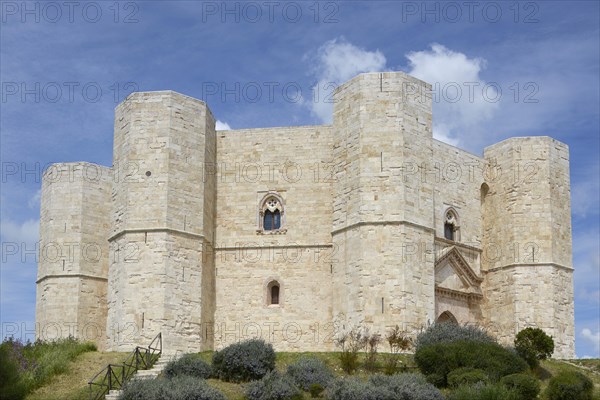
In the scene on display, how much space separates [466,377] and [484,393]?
165 cm

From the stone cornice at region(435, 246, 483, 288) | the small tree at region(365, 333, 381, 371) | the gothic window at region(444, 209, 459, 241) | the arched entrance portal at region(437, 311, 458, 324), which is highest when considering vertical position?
the gothic window at region(444, 209, 459, 241)

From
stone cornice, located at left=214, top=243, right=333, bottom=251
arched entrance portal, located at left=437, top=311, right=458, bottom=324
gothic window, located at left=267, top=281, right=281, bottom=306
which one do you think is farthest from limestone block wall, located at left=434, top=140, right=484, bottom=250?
gothic window, located at left=267, top=281, right=281, bottom=306

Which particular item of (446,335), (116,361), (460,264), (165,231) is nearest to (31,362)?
(116,361)

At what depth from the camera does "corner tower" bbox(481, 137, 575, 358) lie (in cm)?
3372

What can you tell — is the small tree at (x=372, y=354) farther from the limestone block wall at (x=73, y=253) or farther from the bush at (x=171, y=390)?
the limestone block wall at (x=73, y=253)

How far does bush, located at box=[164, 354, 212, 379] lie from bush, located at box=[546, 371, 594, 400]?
29.4 feet

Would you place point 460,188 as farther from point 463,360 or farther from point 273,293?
point 463,360

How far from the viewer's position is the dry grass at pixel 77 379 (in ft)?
81.4

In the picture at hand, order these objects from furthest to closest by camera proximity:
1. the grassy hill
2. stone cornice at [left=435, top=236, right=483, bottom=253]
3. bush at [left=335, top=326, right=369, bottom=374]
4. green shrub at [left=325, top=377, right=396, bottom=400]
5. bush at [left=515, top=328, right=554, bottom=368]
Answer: stone cornice at [left=435, top=236, right=483, bottom=253], bush at [left=515, top=328, right=554, bottom=368], bush at [left=335, top=326, right=369, bottom=374], the grassy hill, green shrub at [left=325, top=377, right=396, bottom=400]

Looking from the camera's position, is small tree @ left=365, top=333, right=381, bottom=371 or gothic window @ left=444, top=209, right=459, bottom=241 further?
gothic window @ left=444, top=209, right=459, bottom=241

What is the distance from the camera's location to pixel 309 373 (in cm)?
2448

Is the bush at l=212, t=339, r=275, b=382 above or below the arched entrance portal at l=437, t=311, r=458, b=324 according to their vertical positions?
below

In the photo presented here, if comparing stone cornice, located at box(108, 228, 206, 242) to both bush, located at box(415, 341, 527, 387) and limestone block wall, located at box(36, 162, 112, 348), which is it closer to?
limestone block wall, located at box(36, 162, 112, 348)

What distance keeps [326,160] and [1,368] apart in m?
14.0
